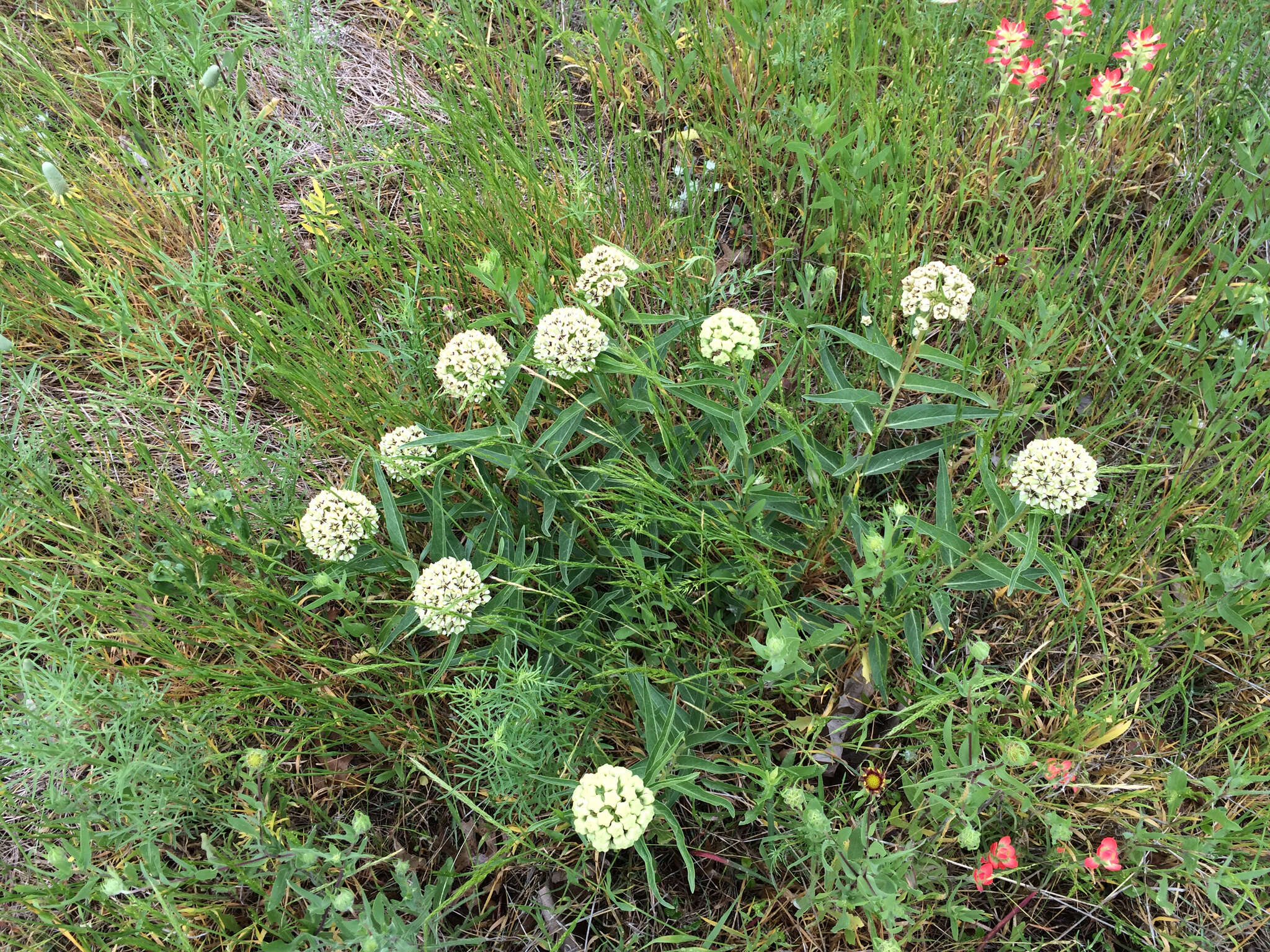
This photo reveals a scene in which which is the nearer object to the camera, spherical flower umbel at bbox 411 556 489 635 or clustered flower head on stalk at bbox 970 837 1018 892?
clustered flower head on stalk at bbox 970 837 1018 892

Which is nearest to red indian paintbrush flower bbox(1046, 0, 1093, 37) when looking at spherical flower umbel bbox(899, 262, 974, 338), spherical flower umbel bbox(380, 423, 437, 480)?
spherical flower umbel bbox(899, 262, 974, 338)

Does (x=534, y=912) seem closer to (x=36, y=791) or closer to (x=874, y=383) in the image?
(x=36, y=791)

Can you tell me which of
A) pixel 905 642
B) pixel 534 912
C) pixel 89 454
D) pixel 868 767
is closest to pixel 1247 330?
pixel 905 642

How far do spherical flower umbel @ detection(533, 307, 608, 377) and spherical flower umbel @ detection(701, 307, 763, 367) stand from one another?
9.0 inches

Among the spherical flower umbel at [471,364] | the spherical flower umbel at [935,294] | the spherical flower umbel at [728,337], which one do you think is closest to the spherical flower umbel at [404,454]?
the spherical flower umbel at [471,364]

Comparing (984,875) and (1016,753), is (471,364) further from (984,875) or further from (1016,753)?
(984,875)

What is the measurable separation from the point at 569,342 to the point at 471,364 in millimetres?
229

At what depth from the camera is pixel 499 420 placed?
6.53 feet

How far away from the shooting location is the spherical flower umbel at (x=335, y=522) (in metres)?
1.75

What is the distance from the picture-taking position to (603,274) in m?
1.77

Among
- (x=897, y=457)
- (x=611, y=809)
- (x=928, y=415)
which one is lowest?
(x=611, y=809)

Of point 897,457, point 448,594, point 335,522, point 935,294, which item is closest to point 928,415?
point 897,457

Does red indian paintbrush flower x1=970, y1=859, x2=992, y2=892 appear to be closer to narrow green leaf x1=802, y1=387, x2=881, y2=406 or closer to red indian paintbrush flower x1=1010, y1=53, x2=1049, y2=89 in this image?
narrow green leaf x1=802, y1=387, x2=881, y2=406

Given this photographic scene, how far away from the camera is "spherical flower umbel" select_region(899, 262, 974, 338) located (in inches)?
64.2
